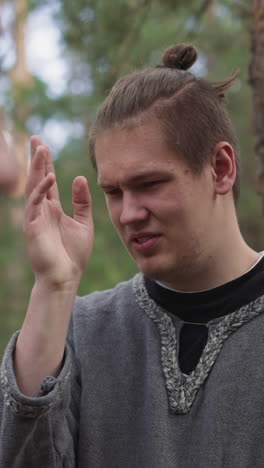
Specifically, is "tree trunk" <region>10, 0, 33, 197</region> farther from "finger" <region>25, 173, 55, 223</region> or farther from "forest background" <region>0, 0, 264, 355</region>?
"finger" <region>25, 173, 55, 223</region>

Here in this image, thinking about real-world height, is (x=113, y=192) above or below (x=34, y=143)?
below

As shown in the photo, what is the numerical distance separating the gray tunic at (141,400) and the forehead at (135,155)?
1.44 ft

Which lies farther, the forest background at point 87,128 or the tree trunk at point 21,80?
the tree trunk at point 21,80

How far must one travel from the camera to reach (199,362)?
1.94 metres

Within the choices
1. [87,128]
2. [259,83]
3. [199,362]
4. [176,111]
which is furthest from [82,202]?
[87,128]

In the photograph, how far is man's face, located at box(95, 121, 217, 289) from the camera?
6.19 feet

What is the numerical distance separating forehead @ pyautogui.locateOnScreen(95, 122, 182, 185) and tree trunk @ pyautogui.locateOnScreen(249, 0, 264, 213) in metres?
1.10

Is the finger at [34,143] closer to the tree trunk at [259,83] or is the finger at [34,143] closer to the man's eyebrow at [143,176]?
the man's eyebrow at [143,176]

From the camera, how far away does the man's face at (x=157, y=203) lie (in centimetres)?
189

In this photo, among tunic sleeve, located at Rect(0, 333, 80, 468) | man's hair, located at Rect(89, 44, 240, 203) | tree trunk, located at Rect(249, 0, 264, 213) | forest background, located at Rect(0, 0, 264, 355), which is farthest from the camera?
forest background, located at Rect(0, 0, 264, 355)

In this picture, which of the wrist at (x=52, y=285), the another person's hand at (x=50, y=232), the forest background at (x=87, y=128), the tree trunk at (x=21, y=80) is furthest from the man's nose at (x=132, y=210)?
the tree trunk at (x=21, y=80)

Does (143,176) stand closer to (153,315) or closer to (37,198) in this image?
(37,198)

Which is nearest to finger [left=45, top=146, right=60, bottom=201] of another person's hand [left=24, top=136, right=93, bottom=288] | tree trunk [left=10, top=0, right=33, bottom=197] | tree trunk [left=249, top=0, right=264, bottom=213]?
another person's hand [left=24, top=136, right=93, bottom=288]

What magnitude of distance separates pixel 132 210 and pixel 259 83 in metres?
1.31
